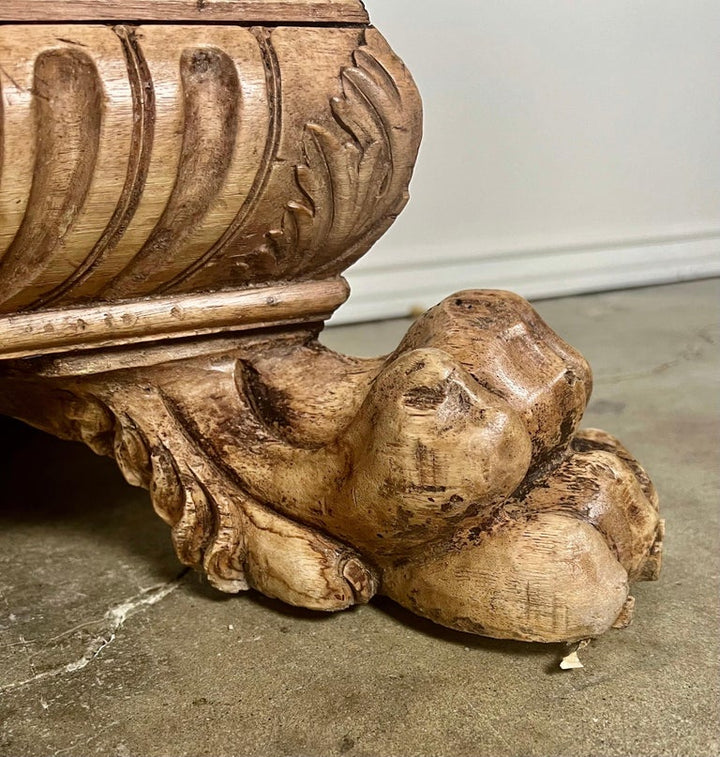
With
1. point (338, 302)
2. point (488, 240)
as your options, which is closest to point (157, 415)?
point (338, 302)

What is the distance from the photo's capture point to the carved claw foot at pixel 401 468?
27.3 inches

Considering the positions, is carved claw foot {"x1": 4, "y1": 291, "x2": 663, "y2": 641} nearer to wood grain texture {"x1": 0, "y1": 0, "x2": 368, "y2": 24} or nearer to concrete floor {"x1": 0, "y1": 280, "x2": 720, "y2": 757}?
concrete floor {"x1": 0, "y1": 280, "x2": 720, "y2": 757}

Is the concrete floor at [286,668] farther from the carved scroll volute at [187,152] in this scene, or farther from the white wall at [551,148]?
the white wall at [551,148]

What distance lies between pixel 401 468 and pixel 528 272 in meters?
1.41

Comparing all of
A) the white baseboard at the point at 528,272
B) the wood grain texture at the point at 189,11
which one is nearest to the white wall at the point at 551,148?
the white baseboard at the point at 528,272

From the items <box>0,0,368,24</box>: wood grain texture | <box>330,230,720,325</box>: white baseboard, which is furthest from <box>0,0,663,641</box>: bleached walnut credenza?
<box>330,230,720,325</box>: white baseboard

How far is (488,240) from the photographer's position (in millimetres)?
2014

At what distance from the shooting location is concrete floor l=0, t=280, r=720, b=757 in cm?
64

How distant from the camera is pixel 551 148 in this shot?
2.01 metres


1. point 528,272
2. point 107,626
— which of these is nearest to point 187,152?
point 107,626

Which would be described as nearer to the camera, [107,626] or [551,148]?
[107,626]

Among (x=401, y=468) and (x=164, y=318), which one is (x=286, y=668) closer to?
(x=401, y=468)

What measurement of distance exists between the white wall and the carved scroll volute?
1037 mm

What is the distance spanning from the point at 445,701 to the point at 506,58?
58.6 inches
